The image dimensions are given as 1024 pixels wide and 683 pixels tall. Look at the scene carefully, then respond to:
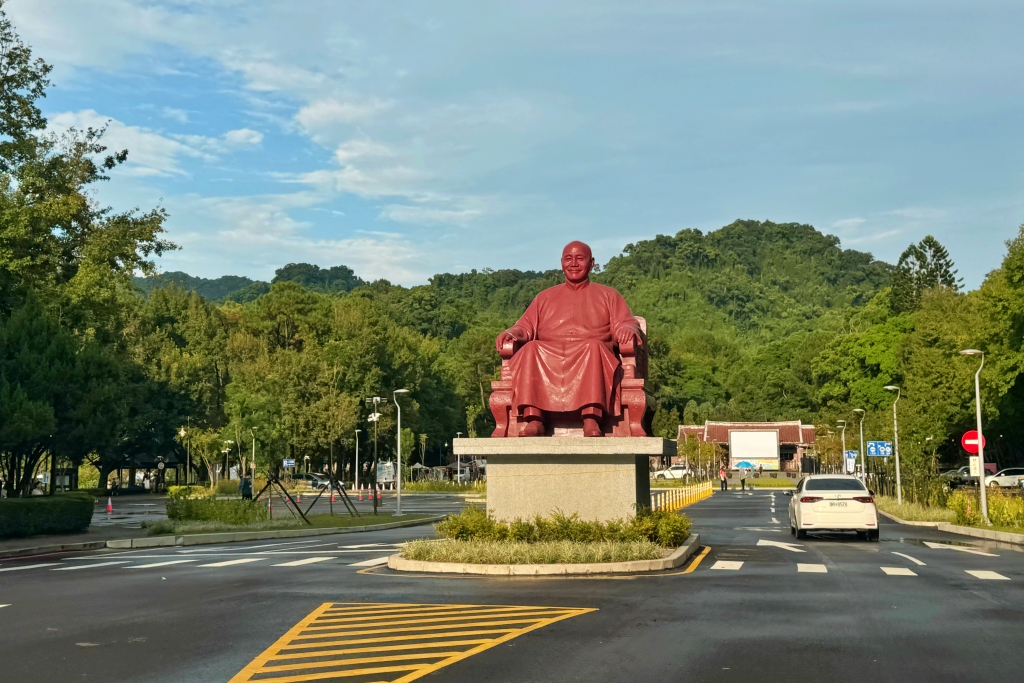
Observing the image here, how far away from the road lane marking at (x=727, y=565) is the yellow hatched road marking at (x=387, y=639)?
5616 mm

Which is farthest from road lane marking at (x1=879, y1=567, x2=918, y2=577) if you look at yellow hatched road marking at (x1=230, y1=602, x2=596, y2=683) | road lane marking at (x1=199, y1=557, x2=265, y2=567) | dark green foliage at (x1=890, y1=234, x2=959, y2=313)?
dark green foliage at (x1=890, y1=234, x2=959, y2=313)

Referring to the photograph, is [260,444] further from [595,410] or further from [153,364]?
[595,410]

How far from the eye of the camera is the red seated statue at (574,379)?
18.8 meters

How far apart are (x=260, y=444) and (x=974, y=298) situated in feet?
172

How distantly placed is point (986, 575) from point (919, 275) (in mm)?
82654

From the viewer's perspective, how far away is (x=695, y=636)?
32.5 feet

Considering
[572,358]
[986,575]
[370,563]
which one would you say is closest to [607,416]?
[572,358]

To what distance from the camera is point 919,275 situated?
93000 mm

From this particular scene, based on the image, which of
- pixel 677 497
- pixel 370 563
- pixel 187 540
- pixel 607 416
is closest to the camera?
pixel 370 563

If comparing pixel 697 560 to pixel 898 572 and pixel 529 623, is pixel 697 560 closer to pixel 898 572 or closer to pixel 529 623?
pixel 898 572

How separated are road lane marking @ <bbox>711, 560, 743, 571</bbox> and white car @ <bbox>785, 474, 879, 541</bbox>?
23.7 ft

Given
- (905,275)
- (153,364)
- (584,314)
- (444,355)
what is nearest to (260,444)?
(153,364)

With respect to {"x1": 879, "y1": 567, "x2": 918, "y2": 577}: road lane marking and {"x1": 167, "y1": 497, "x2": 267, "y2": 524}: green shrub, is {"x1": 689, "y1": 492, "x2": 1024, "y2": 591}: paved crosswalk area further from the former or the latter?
{"x1": 167, "y1": 497, "x2": 267, "y2": 524}: green shrub

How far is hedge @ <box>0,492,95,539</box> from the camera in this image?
27.0m
